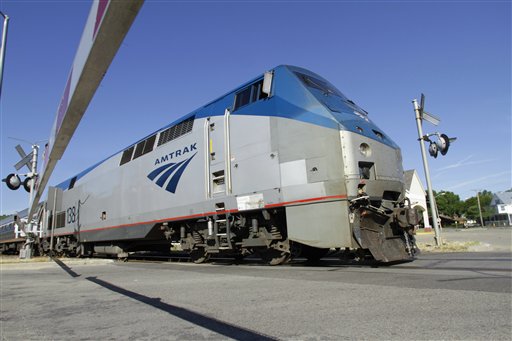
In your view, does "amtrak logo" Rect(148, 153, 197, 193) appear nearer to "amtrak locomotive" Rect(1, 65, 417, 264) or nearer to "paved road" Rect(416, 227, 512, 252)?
"amtrak locomotive" Rect(1, 65, 417, 264)

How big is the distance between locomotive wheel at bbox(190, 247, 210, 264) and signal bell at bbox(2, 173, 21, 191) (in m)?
14.3

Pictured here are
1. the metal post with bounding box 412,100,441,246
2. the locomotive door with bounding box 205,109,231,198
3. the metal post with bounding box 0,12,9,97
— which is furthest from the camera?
the metal post with bounding box 412,100,441,246

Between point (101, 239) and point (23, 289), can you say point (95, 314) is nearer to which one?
point (23, 289)

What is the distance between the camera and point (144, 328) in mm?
3213

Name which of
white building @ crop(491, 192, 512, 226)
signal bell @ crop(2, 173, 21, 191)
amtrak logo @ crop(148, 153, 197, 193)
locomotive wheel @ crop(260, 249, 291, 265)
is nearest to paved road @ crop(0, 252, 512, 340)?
locomotive wheel @ crop(260, 249, 291, 265)

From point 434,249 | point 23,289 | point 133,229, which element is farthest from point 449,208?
point 23,289

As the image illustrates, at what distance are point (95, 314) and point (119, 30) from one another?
3.04 m

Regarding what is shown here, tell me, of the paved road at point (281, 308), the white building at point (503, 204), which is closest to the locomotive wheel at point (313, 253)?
the paved road at point (281, 308)

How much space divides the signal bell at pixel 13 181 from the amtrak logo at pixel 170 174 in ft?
40.4

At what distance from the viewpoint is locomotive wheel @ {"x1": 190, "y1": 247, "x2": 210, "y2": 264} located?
392 inches

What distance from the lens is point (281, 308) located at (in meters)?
3.73

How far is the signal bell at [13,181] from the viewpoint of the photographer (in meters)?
18.9

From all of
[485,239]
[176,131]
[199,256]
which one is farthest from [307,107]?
[485,239]

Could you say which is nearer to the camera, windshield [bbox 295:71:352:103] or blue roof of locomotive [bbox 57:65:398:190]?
blue roof of locomotive [bbox 57:65:398:190]
